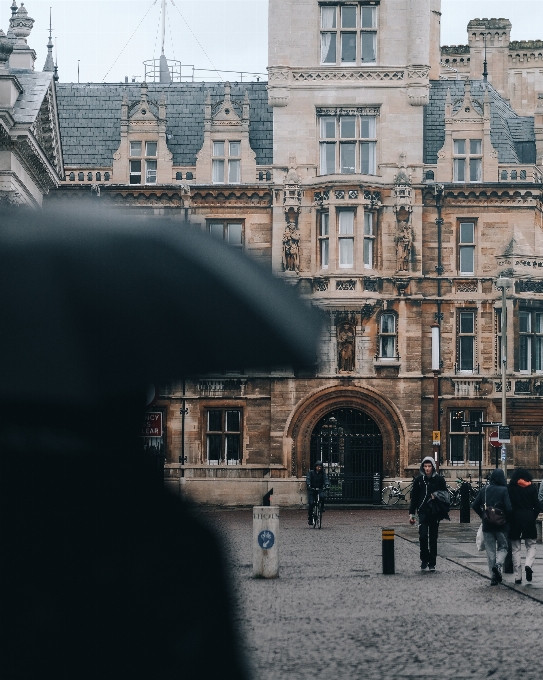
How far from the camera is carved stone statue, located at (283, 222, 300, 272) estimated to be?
4350cm

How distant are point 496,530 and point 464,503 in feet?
50.5

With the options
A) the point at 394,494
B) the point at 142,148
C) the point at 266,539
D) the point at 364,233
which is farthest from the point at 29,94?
the point at 266,539

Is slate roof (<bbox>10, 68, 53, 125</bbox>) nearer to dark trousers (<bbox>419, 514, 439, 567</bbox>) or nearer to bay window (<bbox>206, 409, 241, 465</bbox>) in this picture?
bay window (<bbox>206, 409, 241, 465</bbox>)

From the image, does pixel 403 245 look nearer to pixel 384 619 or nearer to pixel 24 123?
pixel 24 123

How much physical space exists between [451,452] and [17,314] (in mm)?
41468

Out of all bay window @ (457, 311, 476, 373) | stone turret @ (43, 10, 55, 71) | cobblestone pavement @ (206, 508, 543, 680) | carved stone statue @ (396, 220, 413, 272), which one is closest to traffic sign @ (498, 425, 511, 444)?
bay window @ (457, 311, 476, 373)

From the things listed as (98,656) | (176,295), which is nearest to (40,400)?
(176,295)

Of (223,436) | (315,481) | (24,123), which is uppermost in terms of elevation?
(24,123)

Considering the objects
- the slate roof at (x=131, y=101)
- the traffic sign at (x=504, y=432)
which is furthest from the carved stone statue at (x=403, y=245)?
the traffic sign at (x=504, y=432)

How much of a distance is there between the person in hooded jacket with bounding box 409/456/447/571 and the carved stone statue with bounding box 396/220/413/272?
79.8 feet

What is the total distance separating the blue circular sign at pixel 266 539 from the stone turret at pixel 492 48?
174ft

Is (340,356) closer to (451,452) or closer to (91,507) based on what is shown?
(451,452)

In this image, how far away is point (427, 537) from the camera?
19.6 m

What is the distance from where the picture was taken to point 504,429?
3581 centimetres
